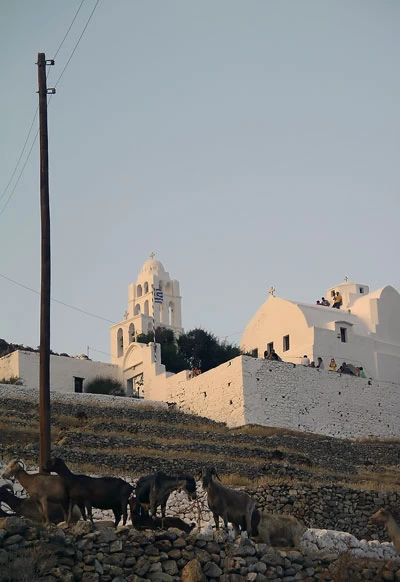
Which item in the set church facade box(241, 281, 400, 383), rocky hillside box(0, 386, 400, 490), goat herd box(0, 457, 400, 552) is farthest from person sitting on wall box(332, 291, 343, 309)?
goat herd box(0, 457, 400, 552)

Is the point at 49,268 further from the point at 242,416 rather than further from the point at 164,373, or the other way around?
A: the point at 164,373

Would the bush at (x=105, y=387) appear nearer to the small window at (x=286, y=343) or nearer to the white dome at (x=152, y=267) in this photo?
the small window at (x=286, y=343)

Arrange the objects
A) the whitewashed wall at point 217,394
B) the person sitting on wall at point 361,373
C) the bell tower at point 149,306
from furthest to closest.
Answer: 1. the bell tower at point 149,306
2. the person sitting on wall at point 361,373
3. the whitewashed wall at point 217,394

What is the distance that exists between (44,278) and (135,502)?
22.0ft

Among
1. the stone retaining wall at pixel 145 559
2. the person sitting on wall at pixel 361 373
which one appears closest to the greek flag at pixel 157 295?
the person sitting on wall at pixel 361 373

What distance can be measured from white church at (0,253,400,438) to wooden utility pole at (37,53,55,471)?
68.3 ft

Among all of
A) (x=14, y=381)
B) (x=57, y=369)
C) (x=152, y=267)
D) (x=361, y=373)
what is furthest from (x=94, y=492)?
(x=152, y=267)

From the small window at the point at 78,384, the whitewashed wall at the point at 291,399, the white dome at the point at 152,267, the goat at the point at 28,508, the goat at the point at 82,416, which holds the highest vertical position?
the white dome at the point at 152,267

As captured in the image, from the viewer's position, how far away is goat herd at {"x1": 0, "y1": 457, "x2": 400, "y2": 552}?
2116cm

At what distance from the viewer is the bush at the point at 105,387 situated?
5433 centimetres

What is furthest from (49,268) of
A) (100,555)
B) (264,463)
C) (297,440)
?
(297,440)

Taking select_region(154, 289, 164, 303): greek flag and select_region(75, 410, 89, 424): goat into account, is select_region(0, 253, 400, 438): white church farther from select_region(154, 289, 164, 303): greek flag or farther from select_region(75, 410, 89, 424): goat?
select_region(75, 410, 89, 424): goat

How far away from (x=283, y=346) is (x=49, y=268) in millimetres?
29167

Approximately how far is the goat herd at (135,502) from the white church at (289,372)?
23.6m
